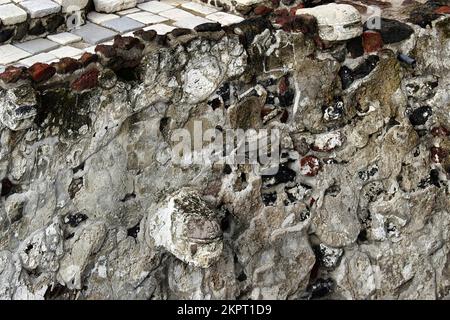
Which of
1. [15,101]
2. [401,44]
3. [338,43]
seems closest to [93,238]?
[15,101]

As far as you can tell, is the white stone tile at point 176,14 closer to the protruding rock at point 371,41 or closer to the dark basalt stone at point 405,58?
the protruding rock at point 371,41

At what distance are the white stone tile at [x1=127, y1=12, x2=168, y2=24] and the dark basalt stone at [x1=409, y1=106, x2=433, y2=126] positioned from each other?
1.58 meters

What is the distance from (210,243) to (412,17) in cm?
185

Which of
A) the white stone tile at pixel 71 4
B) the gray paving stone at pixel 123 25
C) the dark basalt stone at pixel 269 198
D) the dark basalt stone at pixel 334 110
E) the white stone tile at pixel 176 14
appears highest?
the white stone tile at pixel 71 4

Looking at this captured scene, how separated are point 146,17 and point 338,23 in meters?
1.21

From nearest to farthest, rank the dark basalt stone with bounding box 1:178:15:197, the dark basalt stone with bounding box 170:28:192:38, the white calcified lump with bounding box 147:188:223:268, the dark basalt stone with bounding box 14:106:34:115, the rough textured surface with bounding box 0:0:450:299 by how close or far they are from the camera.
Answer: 1. the dark basalt stone with bounding box 14:106:34:115
2. the dark basalt stone with bounding box 1:178:15:197
3. the rough textured surface with bounding box 0:0:450:299
4. the white calcified lump with bounding box 147:188:223:268
5. the dark basalt stone with bounding box 170:28:192:38

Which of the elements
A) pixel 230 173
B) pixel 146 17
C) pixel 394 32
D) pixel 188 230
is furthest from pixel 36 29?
pixel 394 32

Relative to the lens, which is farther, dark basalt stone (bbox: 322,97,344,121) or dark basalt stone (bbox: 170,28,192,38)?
dark basalt stone (bbox: 322,97,344,121)

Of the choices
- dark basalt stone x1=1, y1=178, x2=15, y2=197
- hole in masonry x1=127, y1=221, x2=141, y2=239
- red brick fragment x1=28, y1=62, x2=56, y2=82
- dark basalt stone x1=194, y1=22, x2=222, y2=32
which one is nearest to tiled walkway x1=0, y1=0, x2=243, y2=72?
red brick fragment x1=28, y1=62, x2=56, y2=82

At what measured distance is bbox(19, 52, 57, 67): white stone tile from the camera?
3994 mm

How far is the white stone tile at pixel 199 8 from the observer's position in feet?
15.8

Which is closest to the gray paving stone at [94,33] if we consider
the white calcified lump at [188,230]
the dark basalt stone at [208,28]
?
the dark basalt stone at [208,28]

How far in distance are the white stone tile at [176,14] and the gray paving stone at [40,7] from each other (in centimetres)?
66

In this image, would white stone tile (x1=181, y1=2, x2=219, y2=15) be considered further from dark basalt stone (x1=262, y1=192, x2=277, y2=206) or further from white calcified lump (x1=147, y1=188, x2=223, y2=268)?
white calcified lump (x1=147, y1=188, x2=223, y2=268)
